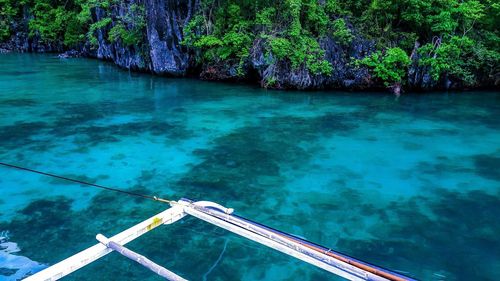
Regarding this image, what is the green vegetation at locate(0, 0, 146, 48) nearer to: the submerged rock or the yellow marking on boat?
the submerged rock

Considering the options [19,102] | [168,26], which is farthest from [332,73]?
[19,102]

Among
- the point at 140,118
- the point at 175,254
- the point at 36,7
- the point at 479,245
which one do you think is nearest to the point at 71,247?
the point at 175,254

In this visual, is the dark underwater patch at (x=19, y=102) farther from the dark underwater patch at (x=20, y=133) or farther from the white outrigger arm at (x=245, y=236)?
the white outrigger arm at (x=245, y=236)

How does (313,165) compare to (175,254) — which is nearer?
(175,254)

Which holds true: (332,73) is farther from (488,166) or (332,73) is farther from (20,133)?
(20,133)

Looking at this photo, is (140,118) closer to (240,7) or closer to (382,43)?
(240,7)
